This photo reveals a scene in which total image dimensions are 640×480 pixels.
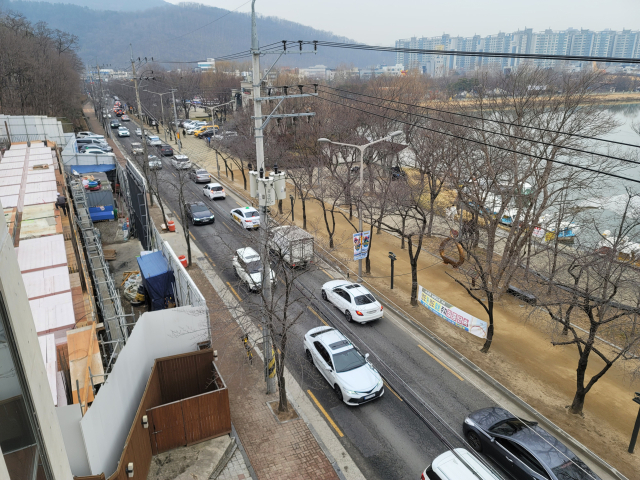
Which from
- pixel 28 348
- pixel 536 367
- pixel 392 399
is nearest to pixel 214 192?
pixel 392 399

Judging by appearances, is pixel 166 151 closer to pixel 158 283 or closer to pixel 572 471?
pixel 158 283

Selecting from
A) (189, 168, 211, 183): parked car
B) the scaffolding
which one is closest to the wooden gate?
the scaffolding

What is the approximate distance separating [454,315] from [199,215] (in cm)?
1888

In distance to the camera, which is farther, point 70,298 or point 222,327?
point 222,327

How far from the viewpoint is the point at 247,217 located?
A: 2894 centimetres

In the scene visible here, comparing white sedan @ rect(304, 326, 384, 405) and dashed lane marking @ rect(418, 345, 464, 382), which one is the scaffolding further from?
dashed lane marking @ rect(418, 345, 464, 382)

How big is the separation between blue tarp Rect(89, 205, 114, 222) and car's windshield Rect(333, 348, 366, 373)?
22016 millimetres

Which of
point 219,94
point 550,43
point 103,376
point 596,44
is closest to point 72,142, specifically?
point 103,376

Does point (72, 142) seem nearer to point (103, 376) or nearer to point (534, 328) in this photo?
point (103, 376)

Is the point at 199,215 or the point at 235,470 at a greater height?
the point at 199,215

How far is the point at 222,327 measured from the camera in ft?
54.5

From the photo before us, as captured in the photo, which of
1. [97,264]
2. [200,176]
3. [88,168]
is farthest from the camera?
[200,176]

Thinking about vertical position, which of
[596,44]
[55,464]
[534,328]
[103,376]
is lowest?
[534,328]

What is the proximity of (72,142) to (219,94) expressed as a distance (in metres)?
60.3
